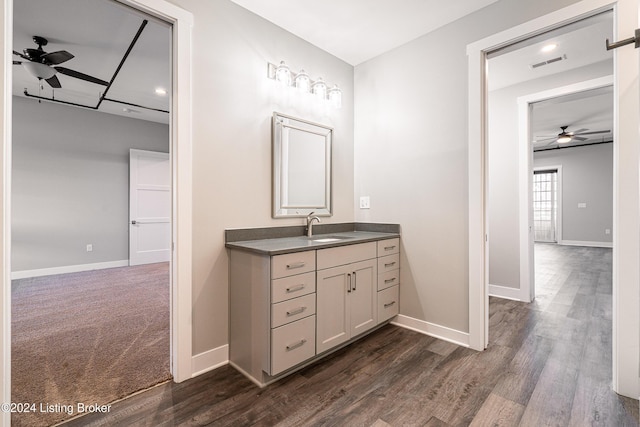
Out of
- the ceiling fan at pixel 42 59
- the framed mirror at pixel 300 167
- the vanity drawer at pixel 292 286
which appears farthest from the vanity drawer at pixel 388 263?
the ceiling fan at pixel 42 59

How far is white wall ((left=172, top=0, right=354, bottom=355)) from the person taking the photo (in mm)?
1956

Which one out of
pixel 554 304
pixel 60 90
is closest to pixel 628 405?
pixel 554 304

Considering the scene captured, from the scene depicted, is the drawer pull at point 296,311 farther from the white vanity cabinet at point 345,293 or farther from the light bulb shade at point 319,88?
the light bulb shade at point 319,88

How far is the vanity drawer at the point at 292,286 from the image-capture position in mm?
1737

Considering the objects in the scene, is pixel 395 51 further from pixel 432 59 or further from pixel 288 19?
pixel 288 19

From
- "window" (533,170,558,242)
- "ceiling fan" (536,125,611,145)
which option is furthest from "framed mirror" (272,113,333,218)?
"window" (533,170,558,242)

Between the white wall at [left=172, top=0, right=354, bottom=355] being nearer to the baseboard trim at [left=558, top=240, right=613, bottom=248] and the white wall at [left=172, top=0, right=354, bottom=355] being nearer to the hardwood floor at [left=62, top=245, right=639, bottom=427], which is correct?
the hardwood floor at [left=62, top=245, right=639, bottom=427]

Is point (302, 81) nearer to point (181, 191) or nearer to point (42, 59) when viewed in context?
point (181, 191)

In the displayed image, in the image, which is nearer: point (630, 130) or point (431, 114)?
point (630, 130)

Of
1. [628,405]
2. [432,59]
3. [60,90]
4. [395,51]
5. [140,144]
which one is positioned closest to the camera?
[628,405]

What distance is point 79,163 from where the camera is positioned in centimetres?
495

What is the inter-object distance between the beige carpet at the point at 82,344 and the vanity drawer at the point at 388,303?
65.6 inches

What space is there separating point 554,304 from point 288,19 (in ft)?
13.2

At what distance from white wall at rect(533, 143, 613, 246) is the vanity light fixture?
854 centimetres
